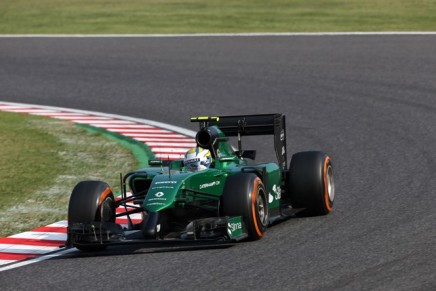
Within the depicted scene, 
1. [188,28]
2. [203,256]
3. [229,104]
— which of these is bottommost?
[203,256]

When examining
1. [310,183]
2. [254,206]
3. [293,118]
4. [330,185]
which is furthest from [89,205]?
[293,118]

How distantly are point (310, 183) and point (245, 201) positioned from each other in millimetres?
1456

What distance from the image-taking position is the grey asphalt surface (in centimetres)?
953

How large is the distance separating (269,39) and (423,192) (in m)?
12.8

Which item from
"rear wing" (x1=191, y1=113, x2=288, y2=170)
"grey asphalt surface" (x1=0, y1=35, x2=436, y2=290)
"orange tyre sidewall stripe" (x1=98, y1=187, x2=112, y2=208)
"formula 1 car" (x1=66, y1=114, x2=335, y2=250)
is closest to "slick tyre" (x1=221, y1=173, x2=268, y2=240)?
"formula 1 car" (x1=66, y1=114, x2=335, y2=250)

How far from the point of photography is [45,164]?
15.9m

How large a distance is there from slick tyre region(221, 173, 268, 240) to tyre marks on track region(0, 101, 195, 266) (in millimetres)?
1167

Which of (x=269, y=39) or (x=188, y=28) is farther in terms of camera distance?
(x=188, y=28)

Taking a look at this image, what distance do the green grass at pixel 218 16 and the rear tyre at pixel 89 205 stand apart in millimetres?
15358

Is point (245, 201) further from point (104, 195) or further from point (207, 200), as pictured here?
point (104, 195)

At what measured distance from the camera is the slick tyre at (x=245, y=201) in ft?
35.1

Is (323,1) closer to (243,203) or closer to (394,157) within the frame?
(394,157)

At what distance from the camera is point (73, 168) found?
15617mm

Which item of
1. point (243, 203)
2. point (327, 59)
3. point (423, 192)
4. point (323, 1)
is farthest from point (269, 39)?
point (243, 203)
